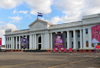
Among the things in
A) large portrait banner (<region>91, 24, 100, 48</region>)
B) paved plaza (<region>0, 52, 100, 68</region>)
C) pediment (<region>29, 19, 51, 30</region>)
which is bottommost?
paved plaza (<region>0, 52, 100, 68</region>)

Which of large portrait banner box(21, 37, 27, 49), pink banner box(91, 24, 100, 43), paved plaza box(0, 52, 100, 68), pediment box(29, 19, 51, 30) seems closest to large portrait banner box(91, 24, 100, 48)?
pink banner box(91, 24, 100, 43)

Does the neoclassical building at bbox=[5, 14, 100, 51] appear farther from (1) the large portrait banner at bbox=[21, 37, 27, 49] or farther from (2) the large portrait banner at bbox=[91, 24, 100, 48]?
(1) the large portrait banner at bbox=[21, 37, 27, 49]

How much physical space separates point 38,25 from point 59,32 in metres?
12.5

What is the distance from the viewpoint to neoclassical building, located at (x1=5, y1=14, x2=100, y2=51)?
51.2m

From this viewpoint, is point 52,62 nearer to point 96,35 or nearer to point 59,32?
point 96,35

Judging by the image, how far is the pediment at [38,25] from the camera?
6531cm

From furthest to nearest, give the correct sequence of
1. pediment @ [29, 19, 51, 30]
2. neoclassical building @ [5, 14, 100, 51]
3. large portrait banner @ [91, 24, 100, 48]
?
pediment @ [29, 19, 51, 30] → neoclassical building @ [5, 14, 100, 51] → large portrait banner @ [91, 24, 100, 48]

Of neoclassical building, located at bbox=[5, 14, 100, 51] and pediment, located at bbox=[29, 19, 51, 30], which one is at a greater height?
pediment, located at bbox=[29, 19, 51, 30]

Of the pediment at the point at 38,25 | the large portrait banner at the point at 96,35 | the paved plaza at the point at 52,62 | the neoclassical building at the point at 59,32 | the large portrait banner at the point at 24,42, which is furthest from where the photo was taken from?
the large portrait banner at the point at 24,42

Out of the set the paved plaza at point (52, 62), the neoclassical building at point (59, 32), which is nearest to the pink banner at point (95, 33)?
the neoclassical building at point (59, 32)

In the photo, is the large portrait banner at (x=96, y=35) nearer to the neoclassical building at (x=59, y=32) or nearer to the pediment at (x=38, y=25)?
the neoclassical building at (x=59, y=32)

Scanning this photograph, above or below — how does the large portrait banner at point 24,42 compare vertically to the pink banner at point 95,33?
below

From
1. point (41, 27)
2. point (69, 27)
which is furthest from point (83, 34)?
point (41, 27)

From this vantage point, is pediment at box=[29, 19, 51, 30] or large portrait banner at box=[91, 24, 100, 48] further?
pediment at box=[29, 19, 51, 30]
